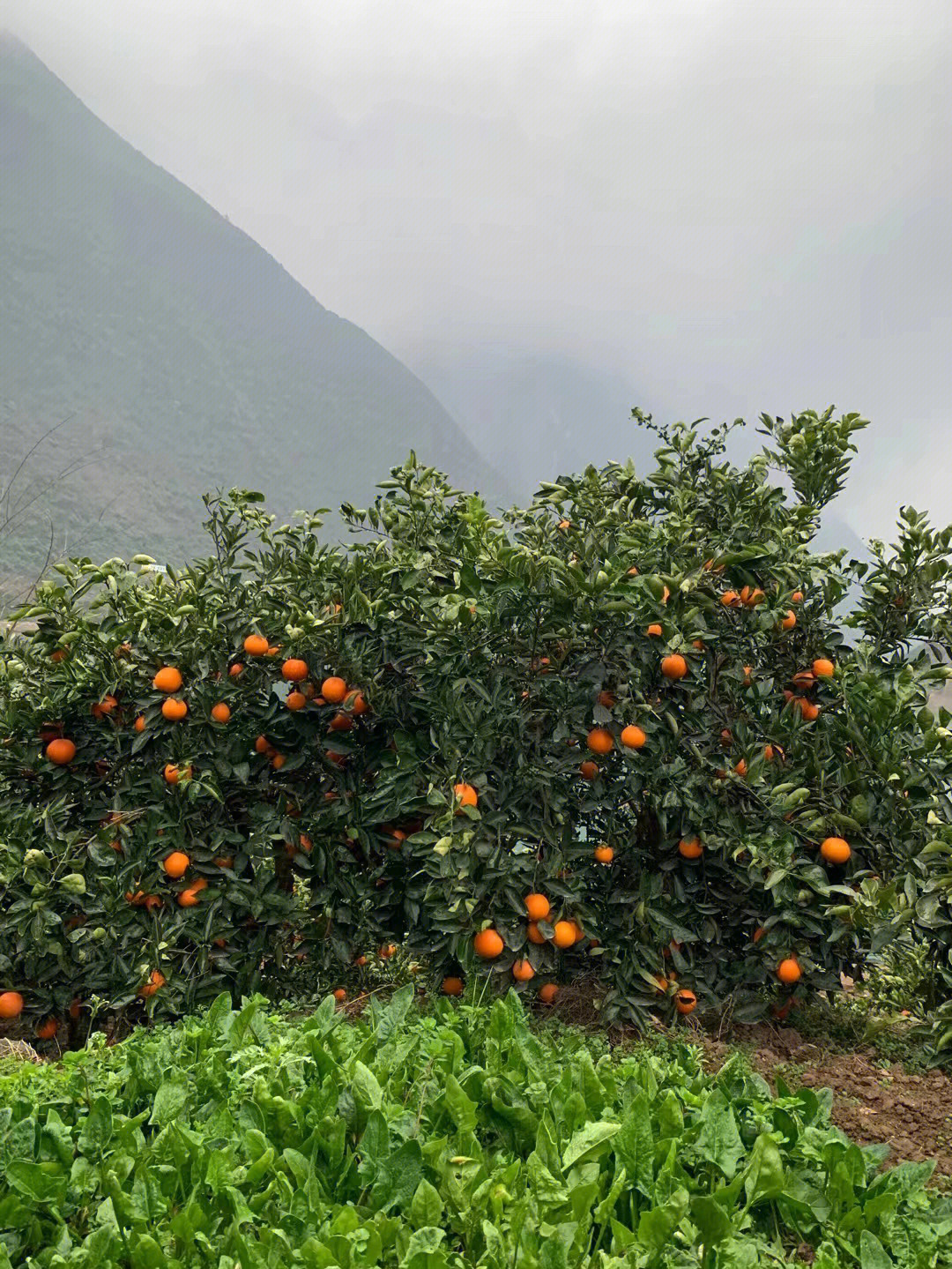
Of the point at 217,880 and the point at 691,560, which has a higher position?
the point at 691,560

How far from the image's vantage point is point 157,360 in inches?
2473

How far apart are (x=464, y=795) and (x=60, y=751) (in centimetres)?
152

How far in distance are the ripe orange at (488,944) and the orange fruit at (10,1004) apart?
5.15ft

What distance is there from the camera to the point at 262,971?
352 cm

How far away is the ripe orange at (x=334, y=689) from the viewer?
324 centimetres

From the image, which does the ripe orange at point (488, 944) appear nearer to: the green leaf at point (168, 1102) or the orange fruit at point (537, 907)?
the orange fruit at point (537, 907)

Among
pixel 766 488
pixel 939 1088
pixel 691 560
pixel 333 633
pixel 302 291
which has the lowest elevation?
pixel 939 1088

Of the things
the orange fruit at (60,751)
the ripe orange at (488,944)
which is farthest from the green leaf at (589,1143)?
the orange fruit at (60,751)

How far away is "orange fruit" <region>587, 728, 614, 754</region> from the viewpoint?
301 cm

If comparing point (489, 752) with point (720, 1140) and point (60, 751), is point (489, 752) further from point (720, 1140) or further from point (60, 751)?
point (60, 751)

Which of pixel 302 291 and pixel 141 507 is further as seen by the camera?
pixel 302 291

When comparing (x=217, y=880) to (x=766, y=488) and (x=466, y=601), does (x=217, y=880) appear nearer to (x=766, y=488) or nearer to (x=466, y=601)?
(x=466, y=601)

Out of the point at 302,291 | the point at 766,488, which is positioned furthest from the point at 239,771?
the point at 302,291

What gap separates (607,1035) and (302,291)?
289 ft
